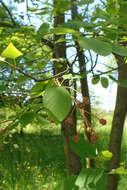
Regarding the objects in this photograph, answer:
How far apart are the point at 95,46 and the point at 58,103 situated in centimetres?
15

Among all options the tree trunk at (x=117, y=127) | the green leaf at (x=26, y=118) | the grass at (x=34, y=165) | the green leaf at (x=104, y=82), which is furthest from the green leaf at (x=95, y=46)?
the grass at (x=34, y=165)

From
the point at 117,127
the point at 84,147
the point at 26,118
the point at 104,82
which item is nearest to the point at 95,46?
the point at 84,147

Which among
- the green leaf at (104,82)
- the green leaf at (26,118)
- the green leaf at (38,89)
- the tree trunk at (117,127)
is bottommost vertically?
the tree trunk at (117,127)

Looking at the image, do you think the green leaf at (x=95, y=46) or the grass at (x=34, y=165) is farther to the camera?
the grass at (x=34, y=165)

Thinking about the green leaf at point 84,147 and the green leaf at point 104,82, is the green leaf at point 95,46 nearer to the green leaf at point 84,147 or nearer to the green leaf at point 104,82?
the green leaf at point 84,147

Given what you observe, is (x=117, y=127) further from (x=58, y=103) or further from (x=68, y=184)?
(x=58, y=103)

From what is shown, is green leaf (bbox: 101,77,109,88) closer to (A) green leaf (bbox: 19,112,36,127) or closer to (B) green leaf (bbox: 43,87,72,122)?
(A) green leaf (bbox: 19,112,36,127)

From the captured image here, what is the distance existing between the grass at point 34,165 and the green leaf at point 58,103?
2220 mm

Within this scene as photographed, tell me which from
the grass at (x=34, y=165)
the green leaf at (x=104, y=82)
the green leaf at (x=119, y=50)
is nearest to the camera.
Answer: the green leaf at (x=119, y=50)

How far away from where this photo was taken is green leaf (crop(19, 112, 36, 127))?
0.96m

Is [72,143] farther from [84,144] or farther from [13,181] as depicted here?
[13,181]

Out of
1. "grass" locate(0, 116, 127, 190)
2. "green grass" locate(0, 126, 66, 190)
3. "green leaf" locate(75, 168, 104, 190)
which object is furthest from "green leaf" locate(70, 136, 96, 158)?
"green grass" locate(0, 126, 66, 190)

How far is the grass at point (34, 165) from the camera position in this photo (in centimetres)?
514

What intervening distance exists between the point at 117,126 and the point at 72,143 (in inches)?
79.0
